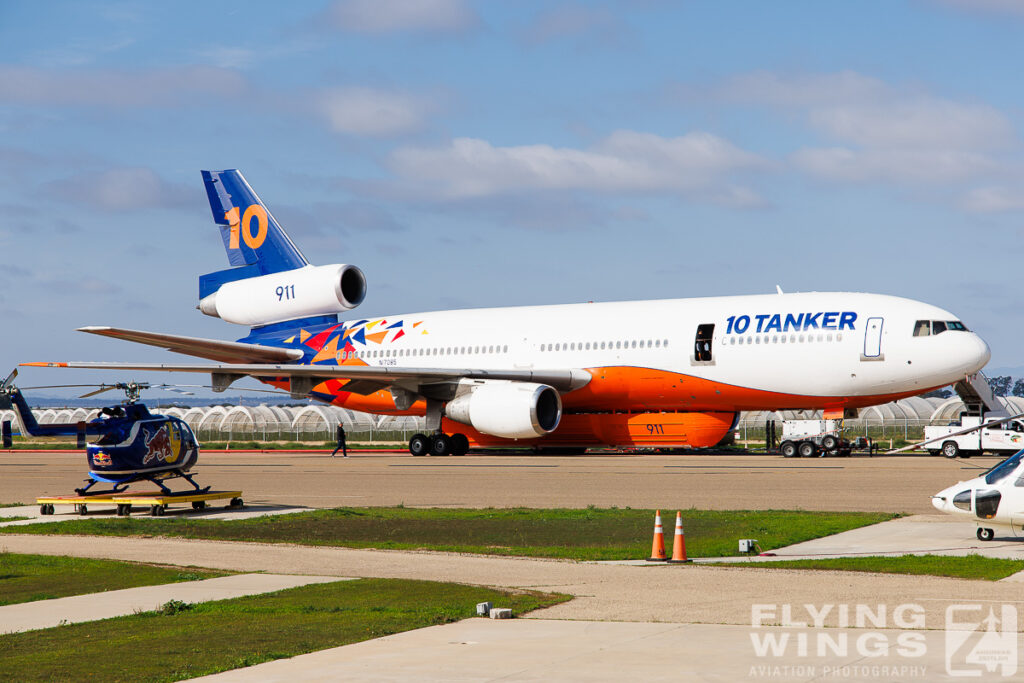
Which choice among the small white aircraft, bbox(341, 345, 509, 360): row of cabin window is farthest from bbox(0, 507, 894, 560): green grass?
bbox(341, 345, 509, 360): row of cabin window

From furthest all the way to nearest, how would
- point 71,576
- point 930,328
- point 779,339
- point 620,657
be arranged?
1. point 779,339
2. point 930,328
3. point 71,576
4. point 620,657

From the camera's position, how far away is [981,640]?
796 centimetres

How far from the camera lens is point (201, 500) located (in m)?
19.1

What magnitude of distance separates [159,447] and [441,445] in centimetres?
1985

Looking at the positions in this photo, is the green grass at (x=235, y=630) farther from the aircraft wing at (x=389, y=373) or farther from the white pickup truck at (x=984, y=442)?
the white pickup truck at (x=984, y=442)

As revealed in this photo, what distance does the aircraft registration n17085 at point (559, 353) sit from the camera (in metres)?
32.8

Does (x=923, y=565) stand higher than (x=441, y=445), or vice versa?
(x=441, y=445)

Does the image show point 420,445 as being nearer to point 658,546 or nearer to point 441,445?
point 441,445

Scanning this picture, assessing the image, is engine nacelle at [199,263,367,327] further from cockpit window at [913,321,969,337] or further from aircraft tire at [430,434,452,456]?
cockpit window at [913,321,969,337]

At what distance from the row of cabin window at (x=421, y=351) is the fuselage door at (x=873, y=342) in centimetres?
1279

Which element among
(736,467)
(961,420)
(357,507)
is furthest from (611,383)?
(357,507)

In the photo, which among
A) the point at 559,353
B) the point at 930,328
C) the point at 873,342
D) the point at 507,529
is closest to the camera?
the point at 507,529

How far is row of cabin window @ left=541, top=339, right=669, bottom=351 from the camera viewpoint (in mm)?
36125

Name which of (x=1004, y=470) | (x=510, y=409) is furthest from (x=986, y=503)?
(x=510, y=409)
